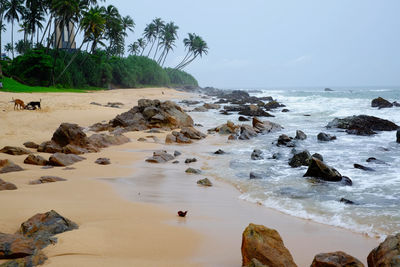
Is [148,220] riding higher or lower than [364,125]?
lower

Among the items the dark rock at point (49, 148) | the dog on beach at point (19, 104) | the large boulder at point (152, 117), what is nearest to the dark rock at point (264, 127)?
the large boulder at point (152, 117)

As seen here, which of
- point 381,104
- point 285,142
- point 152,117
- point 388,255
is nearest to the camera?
point 388,255

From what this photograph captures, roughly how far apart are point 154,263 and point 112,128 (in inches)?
461

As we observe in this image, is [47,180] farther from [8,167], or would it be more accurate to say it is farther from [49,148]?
[49,148]

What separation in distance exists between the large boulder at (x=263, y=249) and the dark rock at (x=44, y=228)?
1707 millimetres

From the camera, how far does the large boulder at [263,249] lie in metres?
2.69

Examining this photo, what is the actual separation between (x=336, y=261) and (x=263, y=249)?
54cm

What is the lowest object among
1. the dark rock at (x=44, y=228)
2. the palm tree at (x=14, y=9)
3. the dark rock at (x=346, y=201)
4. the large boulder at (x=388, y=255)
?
the dark rock at (x=346, y=201)

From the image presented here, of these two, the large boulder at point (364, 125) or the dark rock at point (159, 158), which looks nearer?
the dark rock at point (159, 158)

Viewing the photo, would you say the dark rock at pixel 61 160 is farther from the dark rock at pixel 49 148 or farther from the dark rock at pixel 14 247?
the dark rock at pixel 14 247

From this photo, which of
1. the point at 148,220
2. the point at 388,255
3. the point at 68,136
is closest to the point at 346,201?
the point at 388,255

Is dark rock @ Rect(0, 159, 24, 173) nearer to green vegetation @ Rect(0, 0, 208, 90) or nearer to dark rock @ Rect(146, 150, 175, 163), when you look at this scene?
dark rock @ Rect(146, 150, 175, 163)

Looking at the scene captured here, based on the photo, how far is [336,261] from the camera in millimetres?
2520

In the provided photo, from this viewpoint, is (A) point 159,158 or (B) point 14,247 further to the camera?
(A) point 159,158
